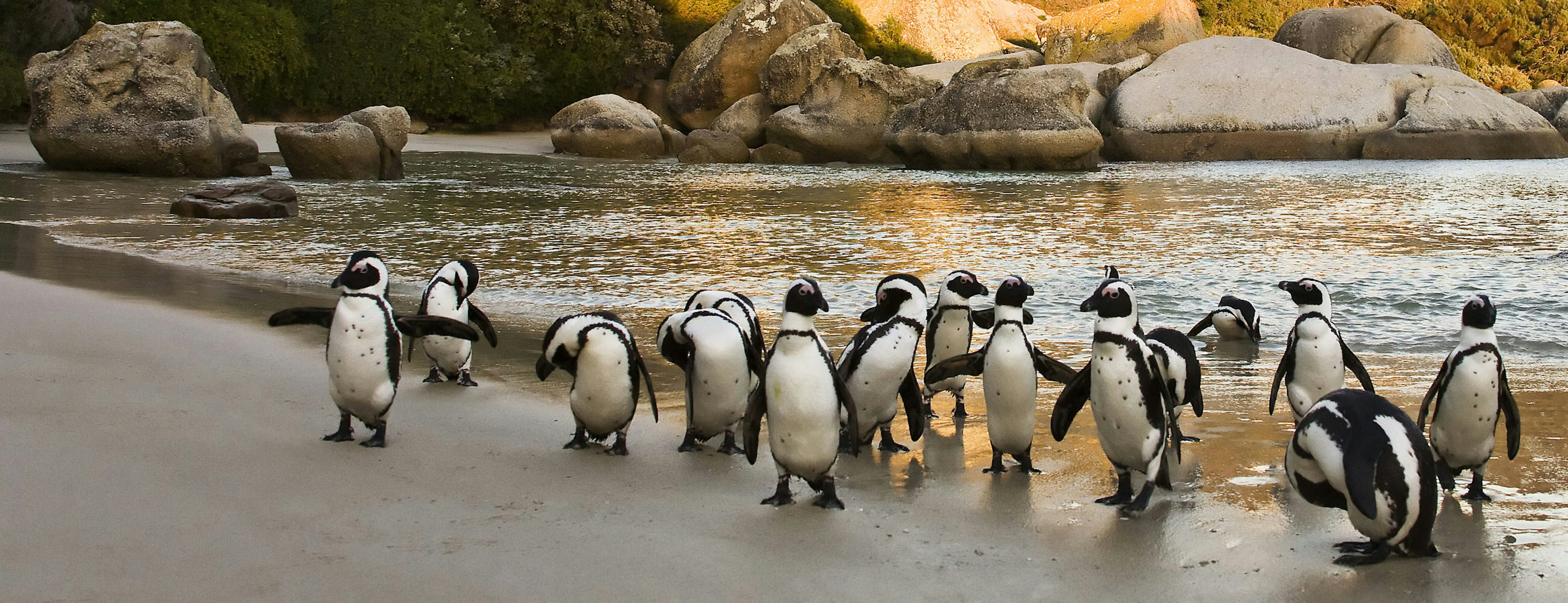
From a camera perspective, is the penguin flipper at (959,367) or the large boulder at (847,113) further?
the large boulder at (847,113)

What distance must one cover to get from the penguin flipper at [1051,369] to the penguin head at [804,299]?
2.65 feet

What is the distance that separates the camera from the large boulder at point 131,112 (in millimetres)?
16625

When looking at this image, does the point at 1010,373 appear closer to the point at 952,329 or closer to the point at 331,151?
the point at 952,329

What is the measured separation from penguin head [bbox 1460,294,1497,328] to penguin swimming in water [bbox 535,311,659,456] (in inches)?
97.2

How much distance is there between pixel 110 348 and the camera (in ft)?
16.2

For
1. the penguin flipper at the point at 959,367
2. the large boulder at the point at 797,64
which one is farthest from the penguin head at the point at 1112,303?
the large boulder at the point at 797,64

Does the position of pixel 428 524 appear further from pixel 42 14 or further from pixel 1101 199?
pixel 42 14

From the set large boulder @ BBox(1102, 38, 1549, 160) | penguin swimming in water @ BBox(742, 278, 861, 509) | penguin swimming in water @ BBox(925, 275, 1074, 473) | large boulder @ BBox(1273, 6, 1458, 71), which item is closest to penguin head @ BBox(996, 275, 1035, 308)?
penguin swimming in water @ BBox(925, 275, 1074, 473)

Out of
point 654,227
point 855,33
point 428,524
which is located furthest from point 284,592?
point 855,33

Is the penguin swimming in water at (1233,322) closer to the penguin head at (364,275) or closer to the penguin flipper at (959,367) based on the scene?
the penguin flipper at (959,367)

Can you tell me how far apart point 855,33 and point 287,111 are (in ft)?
47.9

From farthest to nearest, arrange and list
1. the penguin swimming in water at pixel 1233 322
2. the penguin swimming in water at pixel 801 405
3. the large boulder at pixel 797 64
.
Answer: the large boulder at pixel 797 64
the penguin swimming in water at pixel 1233 322
the penguin swimming in water at pixel 801 405

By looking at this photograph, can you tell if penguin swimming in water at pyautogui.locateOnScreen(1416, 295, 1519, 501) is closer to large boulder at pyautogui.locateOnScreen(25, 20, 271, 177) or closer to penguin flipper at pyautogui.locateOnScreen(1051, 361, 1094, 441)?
penguin flipper at pyautogui.locateOnScreen(1051, 361, 1094, 441)

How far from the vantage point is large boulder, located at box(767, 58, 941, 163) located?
23828 millimetres
